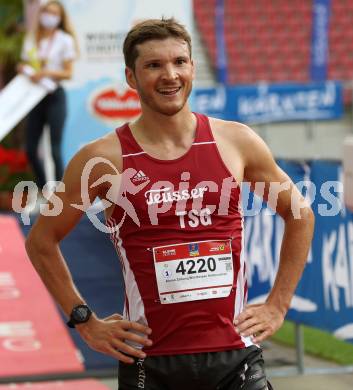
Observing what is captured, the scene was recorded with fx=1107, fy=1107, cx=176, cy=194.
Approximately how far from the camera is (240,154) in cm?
364

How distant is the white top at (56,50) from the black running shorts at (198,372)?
679 centimetres

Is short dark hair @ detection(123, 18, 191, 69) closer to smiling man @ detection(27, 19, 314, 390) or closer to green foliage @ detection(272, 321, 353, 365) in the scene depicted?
smiling man @ detection(27, 19, 314, 390)

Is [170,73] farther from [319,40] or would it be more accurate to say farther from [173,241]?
[319,40]

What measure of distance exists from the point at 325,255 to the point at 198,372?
2.93m

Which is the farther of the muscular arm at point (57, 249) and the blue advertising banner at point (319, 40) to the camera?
the blue advertising banner at point (319, 40)

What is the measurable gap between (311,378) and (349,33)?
14.8 metres

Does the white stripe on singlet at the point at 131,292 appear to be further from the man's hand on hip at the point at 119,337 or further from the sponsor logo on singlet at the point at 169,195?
the sponsor logo on singlet at the point at 169,195

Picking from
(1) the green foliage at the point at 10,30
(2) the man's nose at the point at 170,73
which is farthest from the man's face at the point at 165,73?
(1) the green foliage at the point at 10,30

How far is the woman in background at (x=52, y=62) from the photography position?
1007cm

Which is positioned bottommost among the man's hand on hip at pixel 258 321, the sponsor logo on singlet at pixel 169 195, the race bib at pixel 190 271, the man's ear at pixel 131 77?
the man's hand on hip at pixel 258 321

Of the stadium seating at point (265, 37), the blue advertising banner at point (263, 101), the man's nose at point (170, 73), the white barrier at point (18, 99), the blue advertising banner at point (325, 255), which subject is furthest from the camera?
the stadium seating at point (265, 37)

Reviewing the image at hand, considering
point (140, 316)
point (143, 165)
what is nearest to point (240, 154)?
point (143, 165)

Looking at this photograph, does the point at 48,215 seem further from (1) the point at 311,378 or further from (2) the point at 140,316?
(1) the point at 311,378

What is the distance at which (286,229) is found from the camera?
12.2ft
